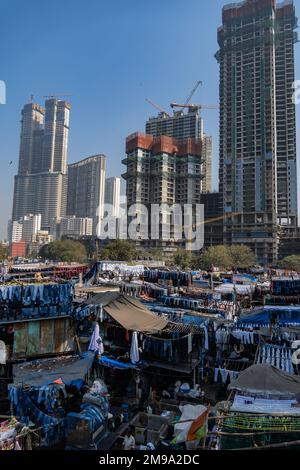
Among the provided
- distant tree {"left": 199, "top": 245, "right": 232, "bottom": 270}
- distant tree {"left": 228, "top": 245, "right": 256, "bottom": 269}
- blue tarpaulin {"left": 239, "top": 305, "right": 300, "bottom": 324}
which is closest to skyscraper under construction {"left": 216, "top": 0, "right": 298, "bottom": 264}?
distant tree {"left": 228, "top": 245, "right": 256, "bottom": 269}

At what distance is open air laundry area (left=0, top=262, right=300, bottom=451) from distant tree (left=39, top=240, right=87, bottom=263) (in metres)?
74.9

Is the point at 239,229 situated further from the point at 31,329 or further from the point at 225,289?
the point at 31,329

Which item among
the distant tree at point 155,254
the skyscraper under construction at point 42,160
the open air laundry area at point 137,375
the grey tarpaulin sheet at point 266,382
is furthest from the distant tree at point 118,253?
the skyscraper under construction at point 42,160

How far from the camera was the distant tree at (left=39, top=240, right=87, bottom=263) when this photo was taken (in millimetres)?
87000

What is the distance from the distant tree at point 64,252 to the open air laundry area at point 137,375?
74886 millimetres

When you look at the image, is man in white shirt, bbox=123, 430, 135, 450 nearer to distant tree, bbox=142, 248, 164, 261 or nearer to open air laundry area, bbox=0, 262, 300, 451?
open air laundry area, bbox=0, 262, 300, 451

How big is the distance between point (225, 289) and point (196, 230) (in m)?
90.5

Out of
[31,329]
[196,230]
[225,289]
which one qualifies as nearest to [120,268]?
[225,289]

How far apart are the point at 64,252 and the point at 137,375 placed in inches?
3221

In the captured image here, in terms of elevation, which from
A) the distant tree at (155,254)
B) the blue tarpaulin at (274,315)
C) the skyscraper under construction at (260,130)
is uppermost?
the skyscraper under construction at (260,130)

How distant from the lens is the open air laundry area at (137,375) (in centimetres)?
698

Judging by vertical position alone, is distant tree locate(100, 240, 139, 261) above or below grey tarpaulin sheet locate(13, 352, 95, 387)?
above

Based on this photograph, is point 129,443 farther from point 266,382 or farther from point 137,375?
point 266,382

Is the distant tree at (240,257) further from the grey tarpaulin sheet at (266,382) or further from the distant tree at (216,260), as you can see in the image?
the grey tarpaulin sheet at (266,382)
